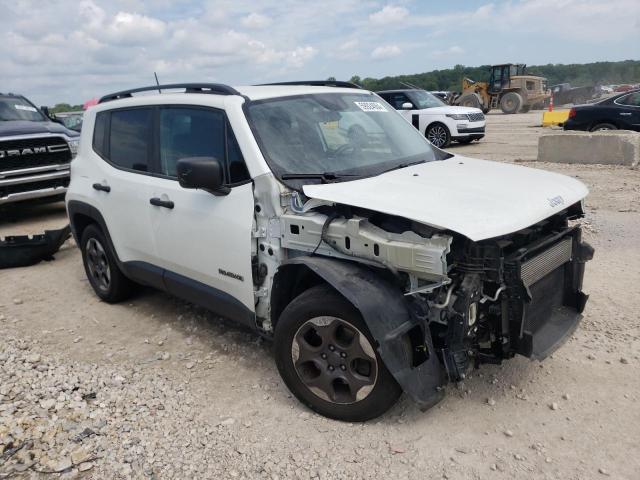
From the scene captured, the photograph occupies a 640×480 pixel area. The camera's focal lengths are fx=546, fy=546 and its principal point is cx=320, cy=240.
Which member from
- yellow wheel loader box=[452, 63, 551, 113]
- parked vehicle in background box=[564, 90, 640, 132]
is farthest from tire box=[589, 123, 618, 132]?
yellow wheel loader box=[452, 63, 551, 113]

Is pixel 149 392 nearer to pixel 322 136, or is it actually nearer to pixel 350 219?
pixel 350 219

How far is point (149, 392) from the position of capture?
3.65 m

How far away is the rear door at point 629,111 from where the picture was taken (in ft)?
43.2

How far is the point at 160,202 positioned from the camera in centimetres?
404

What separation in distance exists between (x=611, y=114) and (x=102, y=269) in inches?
506

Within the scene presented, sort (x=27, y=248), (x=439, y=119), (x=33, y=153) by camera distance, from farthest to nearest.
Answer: (x=439, y=119) < (x=33, y=153) < (x=27, y=248)

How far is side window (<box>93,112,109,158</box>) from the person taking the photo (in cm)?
492

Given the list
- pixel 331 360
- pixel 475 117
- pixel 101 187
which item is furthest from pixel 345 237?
pixel 475 117

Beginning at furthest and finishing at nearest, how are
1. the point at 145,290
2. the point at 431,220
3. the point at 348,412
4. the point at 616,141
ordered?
the point at 616,141, the point at 145,290, the point at 348,412, the point at 431,220

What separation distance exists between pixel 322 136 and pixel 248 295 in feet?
3.95

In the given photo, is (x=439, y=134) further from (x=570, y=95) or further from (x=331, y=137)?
(x=570, y=95)

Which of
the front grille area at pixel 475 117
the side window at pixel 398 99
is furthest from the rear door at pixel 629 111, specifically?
the side window at pixel 398 99

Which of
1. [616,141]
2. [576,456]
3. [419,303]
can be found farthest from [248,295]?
[616,141]

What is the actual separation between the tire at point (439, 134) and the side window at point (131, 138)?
12320mm
